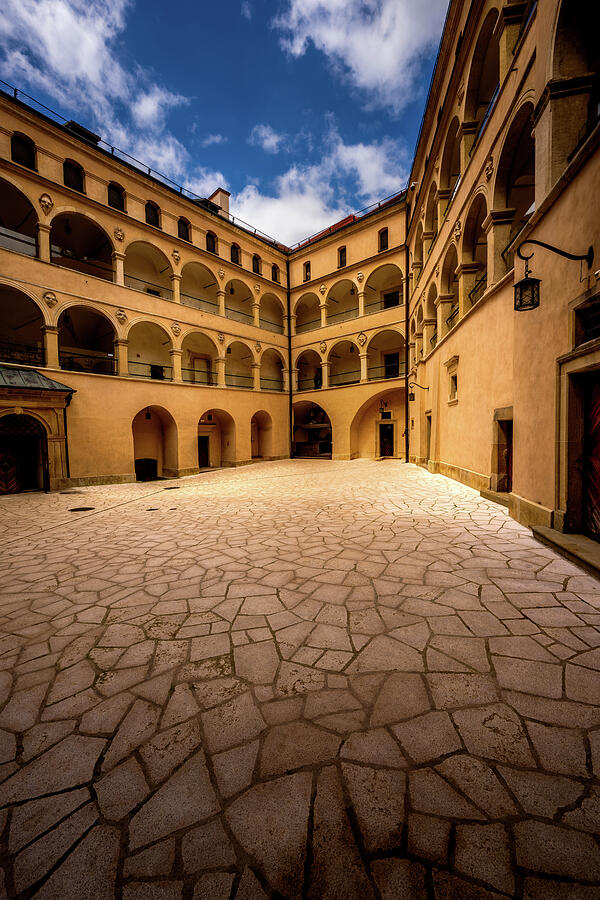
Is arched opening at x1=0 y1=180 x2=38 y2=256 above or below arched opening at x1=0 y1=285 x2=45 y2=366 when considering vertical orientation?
above

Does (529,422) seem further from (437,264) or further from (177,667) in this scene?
(437,264)

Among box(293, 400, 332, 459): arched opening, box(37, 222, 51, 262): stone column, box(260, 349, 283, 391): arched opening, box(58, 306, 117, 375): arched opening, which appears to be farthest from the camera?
box(293, 400, 332, 459): arched opening

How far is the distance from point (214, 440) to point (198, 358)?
5.21 metres

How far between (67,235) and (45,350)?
21.7 feet

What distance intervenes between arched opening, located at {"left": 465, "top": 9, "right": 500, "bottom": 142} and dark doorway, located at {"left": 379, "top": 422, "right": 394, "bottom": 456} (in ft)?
51.4

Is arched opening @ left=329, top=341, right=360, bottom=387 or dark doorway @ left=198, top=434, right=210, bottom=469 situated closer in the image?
dark doorway @ left=198, top=434, right=210, bottom=469

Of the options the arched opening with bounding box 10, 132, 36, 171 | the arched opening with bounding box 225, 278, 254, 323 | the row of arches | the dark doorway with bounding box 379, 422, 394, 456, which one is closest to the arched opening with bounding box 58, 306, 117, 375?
the row of arches

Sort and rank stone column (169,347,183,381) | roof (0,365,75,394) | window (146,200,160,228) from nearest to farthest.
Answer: roof (0,365,75,394), window (146,200,160,228), stone column (169,347,183,381)

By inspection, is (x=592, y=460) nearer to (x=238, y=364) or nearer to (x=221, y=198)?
(x=238, y=364)

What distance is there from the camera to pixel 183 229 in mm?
18922

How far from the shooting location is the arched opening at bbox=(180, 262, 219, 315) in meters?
20.1

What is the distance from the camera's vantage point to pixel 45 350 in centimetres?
1367

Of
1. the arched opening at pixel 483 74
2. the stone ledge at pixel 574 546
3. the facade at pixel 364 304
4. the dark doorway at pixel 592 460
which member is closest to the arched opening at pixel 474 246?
the facade at pixel 364 304

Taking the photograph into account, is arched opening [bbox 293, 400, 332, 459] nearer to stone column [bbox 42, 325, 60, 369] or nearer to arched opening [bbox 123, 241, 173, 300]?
arched opening [bbox 123, 241, 173, 300]
